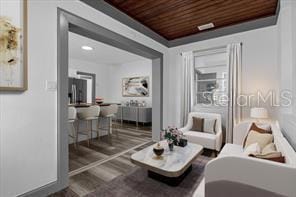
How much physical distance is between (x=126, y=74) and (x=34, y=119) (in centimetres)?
544

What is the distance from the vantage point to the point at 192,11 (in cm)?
279

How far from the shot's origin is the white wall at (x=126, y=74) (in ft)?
20.6

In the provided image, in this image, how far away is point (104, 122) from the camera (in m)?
4.50

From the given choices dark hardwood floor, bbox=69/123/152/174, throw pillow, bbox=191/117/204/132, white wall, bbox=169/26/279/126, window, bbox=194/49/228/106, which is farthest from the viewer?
window, bbox=194/49/228/106

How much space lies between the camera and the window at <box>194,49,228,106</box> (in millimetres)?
3793

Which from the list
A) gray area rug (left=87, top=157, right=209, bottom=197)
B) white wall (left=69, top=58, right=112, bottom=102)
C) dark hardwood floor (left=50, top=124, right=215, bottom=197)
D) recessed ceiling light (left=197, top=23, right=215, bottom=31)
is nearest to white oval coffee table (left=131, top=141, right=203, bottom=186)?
gray area rug (left=87, top=157, right=209, bottom=197)

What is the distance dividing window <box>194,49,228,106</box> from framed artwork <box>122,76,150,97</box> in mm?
2465

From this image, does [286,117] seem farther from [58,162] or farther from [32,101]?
[32,101]

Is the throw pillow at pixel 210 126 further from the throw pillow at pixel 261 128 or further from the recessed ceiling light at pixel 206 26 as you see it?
the recessed ceiling light at pixel 206 26

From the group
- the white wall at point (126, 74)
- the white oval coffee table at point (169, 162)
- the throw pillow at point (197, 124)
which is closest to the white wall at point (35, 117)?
the white oval coffee table at point (169, 162)

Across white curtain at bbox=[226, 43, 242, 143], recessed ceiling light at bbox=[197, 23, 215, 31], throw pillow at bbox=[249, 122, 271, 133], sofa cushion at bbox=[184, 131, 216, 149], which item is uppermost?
recessed ceiling light at bbox=[197, 23, 215, 31]

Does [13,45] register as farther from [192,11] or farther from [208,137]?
[208,137]

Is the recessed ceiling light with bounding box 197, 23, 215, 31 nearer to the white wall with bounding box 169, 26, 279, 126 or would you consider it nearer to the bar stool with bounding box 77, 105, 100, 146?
the white wall with bounding box 169, 26, 279, 126

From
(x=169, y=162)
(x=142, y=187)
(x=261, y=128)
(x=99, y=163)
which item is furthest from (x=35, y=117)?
(x=261, y=128)
